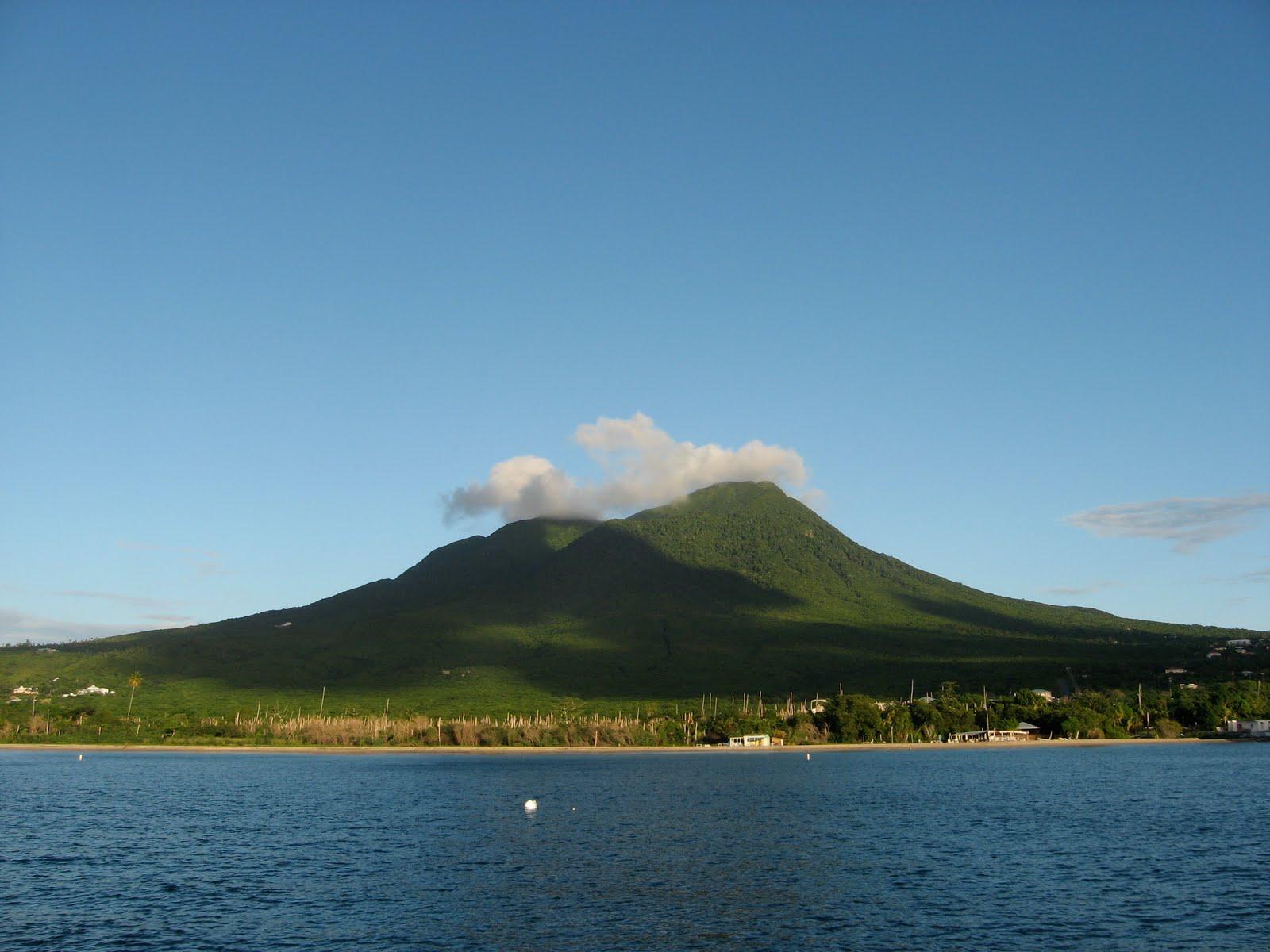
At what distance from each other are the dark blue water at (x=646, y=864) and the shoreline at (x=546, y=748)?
55039mm

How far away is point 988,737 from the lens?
15925cm

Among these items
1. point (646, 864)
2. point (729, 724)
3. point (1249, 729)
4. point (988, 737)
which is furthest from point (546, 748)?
point (646, 864)

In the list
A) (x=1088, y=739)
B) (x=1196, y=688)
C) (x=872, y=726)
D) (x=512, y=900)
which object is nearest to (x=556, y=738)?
(x=872, y=726)

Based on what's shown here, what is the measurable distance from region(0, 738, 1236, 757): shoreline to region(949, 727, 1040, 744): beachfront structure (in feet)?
2.31

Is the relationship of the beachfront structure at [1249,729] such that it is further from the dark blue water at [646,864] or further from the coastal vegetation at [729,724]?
the dark blue water at [646,864]

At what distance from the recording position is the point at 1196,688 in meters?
179

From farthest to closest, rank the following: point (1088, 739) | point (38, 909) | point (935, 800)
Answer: point (1088, 739) < point (935, 800) < point (38, 909)

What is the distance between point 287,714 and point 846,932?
564 feet

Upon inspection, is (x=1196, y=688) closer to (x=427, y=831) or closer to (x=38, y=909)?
(x=427, y=831)

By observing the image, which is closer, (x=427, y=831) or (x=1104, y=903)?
→ (x=1104, y=903)

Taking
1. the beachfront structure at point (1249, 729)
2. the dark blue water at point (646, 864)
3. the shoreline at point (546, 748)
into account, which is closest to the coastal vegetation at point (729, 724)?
the shoreline at point (546, 748)

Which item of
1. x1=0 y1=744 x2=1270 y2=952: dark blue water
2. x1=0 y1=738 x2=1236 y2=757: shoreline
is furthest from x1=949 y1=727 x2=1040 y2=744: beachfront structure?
x1=0 y1=744 x2=1270 y2=952: dark blue water

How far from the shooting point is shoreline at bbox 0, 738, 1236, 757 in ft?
505

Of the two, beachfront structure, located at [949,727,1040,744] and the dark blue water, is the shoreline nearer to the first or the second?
beachfront structure, located at [949,727,1040,744]
